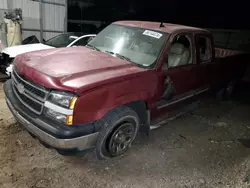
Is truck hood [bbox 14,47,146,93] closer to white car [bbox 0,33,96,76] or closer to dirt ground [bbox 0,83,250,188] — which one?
dirt ground [bbox 0,83,250,188]

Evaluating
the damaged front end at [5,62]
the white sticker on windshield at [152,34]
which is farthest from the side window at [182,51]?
the damaged front end at [5,62]

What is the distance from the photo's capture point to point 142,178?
289cm

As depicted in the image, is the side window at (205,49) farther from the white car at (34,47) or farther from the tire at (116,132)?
the white car at (34,47)

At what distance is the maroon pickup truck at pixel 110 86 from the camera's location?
246 centimetres

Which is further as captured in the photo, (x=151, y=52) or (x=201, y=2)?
(x=201, y=2)

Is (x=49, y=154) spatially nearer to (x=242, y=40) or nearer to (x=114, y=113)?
(x=114, y=113)

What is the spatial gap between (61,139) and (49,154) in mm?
868

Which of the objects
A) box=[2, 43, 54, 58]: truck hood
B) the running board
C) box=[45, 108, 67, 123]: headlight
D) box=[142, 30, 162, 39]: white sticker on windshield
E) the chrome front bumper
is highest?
box=[142, 30, 162, 39]: white sticker on windshield

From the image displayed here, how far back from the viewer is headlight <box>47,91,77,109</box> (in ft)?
7.85

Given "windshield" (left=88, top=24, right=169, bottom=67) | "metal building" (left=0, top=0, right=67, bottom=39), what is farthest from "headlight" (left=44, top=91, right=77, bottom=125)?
"metal building" (left=0, top=0, right=67, bottom=39)

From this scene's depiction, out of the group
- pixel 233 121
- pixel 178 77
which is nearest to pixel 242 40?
pixel 233 121

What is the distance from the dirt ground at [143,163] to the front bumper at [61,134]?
46 centimetres

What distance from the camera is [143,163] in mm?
3180

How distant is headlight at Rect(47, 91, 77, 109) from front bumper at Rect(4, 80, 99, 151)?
24cm
